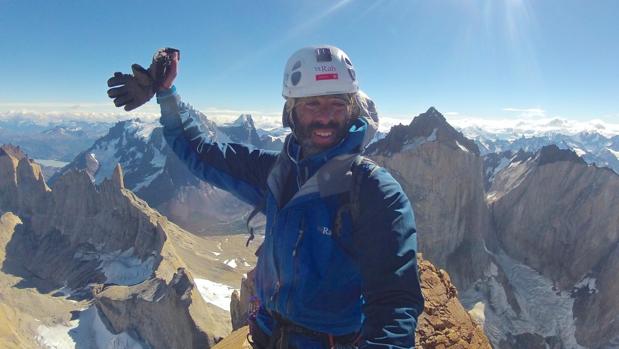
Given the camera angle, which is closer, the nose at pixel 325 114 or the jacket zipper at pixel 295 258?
the jacket zipper at pixel 295 258

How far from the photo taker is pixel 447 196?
121m

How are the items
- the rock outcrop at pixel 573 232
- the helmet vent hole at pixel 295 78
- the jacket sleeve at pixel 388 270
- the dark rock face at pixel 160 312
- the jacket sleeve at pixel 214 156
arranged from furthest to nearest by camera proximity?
the rock outcrop at pixel 573 232 < the dark rock face at pixel 160 312 < the jacket sleeve at pixel 214 156 < the helmet vent hole at pixel 295 78 < the jacket sleeve at pixel 388 270

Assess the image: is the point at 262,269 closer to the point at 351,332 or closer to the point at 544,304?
the point at 351,332

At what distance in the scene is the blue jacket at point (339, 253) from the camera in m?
4.66

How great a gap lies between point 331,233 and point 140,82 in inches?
220

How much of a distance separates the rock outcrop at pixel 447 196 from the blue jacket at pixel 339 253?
111765 mm

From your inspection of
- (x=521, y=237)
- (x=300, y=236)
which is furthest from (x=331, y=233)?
(x=521, y=237)

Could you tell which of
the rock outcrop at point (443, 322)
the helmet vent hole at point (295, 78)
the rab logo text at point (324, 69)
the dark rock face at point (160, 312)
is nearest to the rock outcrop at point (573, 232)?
the dark rock face at point (160, 312)

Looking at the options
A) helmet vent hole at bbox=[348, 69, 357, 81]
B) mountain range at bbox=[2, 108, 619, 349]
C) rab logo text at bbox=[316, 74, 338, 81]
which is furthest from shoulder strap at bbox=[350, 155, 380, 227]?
mountain range at bbox=[2, 108, 619, 349]

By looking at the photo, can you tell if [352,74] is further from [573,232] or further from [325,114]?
[573,232]

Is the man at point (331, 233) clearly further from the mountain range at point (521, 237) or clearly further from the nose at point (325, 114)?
the mountain range at point (521, 237)

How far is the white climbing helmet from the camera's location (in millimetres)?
6445

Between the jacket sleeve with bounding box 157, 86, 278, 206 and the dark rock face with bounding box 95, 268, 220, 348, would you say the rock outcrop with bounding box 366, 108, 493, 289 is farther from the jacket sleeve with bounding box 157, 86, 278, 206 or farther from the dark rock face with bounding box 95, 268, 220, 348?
the jacket sleeve with bounding box 157, 86, 278, 206

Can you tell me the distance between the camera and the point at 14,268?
169 metres
